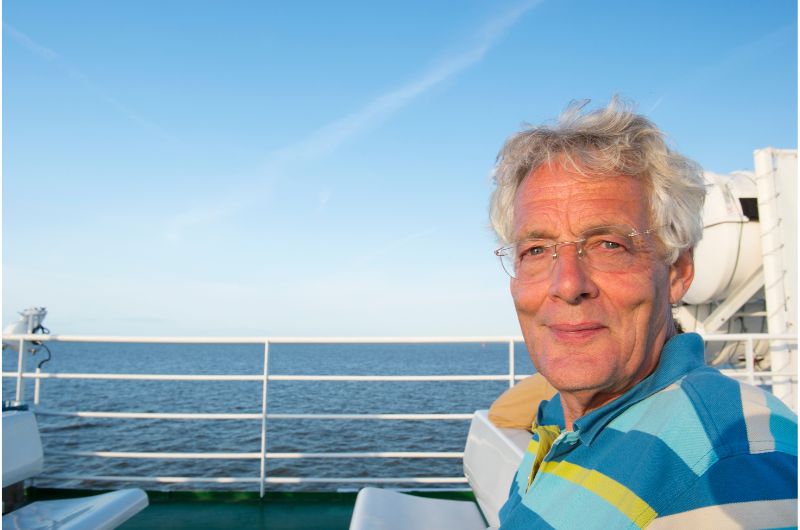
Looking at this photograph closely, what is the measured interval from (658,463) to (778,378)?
554 centimetres

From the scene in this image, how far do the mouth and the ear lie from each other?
0.58ft

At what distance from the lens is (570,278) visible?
909 mm

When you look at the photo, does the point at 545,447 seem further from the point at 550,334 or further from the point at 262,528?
the point at 262,528

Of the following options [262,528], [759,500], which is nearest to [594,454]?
[759,500]

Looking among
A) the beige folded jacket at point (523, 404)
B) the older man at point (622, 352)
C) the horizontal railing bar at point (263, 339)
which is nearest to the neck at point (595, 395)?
the older man at point (622, 352)

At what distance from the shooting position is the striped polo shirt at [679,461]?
1.91 feet

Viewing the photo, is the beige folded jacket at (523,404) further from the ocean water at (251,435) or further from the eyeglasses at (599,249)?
the ocean water at (251,435)

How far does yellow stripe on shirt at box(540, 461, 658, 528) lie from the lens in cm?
63

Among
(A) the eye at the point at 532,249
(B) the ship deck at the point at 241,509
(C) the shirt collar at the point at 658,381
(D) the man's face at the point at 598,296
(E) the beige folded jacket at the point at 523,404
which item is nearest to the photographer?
(C) the shirt collar at the point at 658,381

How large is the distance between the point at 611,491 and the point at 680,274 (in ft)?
1.53

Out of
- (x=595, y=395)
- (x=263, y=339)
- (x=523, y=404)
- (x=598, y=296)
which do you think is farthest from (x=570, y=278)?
(x=263, y=339)

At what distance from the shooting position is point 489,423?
6.63 feet

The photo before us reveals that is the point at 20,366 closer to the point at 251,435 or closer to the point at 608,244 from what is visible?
the point at 608,244

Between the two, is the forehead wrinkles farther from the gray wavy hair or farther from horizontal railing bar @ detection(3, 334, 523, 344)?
horizontal railing bar @ detection(3, 334, 523, 344)
